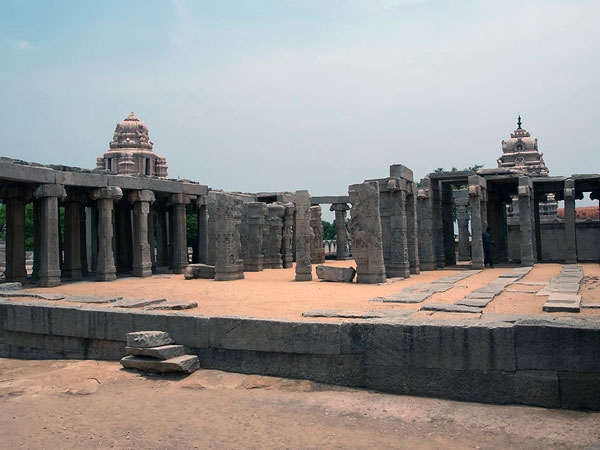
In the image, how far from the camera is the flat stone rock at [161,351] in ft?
29.7

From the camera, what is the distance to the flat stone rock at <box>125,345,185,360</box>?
9.04m

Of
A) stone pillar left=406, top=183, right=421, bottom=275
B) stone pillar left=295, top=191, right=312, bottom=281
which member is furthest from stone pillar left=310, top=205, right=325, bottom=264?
stone pillar left=295, top=191, right=312, bottom=281

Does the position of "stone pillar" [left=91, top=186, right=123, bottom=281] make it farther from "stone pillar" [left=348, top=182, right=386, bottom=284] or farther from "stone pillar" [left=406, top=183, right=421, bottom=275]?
"stone pillar" [left=406, top=183, right=421, bottom=275]

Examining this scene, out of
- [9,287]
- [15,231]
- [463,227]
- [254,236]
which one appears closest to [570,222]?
[463,227]

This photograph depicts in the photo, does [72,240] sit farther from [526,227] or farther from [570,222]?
[570,222]

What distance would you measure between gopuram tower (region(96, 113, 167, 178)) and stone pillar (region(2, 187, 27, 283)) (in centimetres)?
2550

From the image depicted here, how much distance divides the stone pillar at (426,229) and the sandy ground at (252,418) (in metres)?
15.9

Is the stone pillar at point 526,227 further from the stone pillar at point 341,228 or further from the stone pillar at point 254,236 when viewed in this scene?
the stone pillar at point 254,236

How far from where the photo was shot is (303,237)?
63.0 feet

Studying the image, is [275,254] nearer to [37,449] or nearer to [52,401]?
[52,401]

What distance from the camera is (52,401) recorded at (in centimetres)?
794

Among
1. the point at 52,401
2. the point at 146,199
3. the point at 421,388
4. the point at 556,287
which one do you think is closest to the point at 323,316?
the point at 421,388

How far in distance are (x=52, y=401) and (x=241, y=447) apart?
3393 mm

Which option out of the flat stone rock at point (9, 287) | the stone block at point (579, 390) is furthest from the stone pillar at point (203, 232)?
the stone block at point (579, 390)
